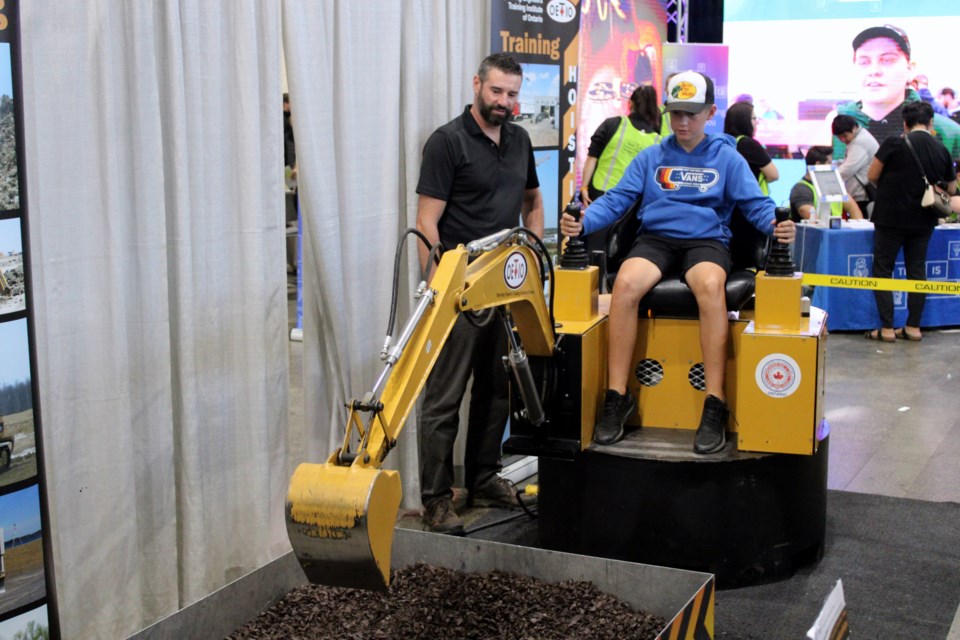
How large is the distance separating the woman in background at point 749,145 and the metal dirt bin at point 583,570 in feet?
15.6

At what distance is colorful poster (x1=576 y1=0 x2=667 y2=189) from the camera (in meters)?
7.86

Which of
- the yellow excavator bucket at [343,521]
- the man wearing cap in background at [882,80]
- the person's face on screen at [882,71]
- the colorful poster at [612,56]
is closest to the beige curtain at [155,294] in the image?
the yellow excavator bucket at [343,521]

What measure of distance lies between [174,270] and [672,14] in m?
7.17

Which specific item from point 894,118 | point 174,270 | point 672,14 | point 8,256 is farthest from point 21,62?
point 894,118

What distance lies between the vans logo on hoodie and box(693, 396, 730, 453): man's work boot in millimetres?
815

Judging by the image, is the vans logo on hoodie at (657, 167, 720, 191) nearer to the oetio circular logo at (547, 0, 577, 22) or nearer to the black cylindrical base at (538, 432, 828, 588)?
the black cylindrical base at (538, 432, 828, 588)

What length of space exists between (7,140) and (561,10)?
2941mm

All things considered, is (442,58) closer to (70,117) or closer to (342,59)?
(342,59)

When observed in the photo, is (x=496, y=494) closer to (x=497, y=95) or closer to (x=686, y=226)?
(x=686, y=226)

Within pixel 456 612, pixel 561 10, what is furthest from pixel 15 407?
pixel 561 10

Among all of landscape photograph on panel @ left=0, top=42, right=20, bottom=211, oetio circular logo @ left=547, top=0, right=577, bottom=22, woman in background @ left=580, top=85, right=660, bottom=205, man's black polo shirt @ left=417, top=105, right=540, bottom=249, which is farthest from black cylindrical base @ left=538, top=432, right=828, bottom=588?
woman in background @ left=580, top=85, right=660, bottom=205

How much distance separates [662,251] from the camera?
4.14 metres

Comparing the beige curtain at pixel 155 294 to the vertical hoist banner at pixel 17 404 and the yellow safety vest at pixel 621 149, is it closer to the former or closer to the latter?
the vertical hoist banner at pixel 17 404

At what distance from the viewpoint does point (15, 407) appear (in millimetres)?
2961
